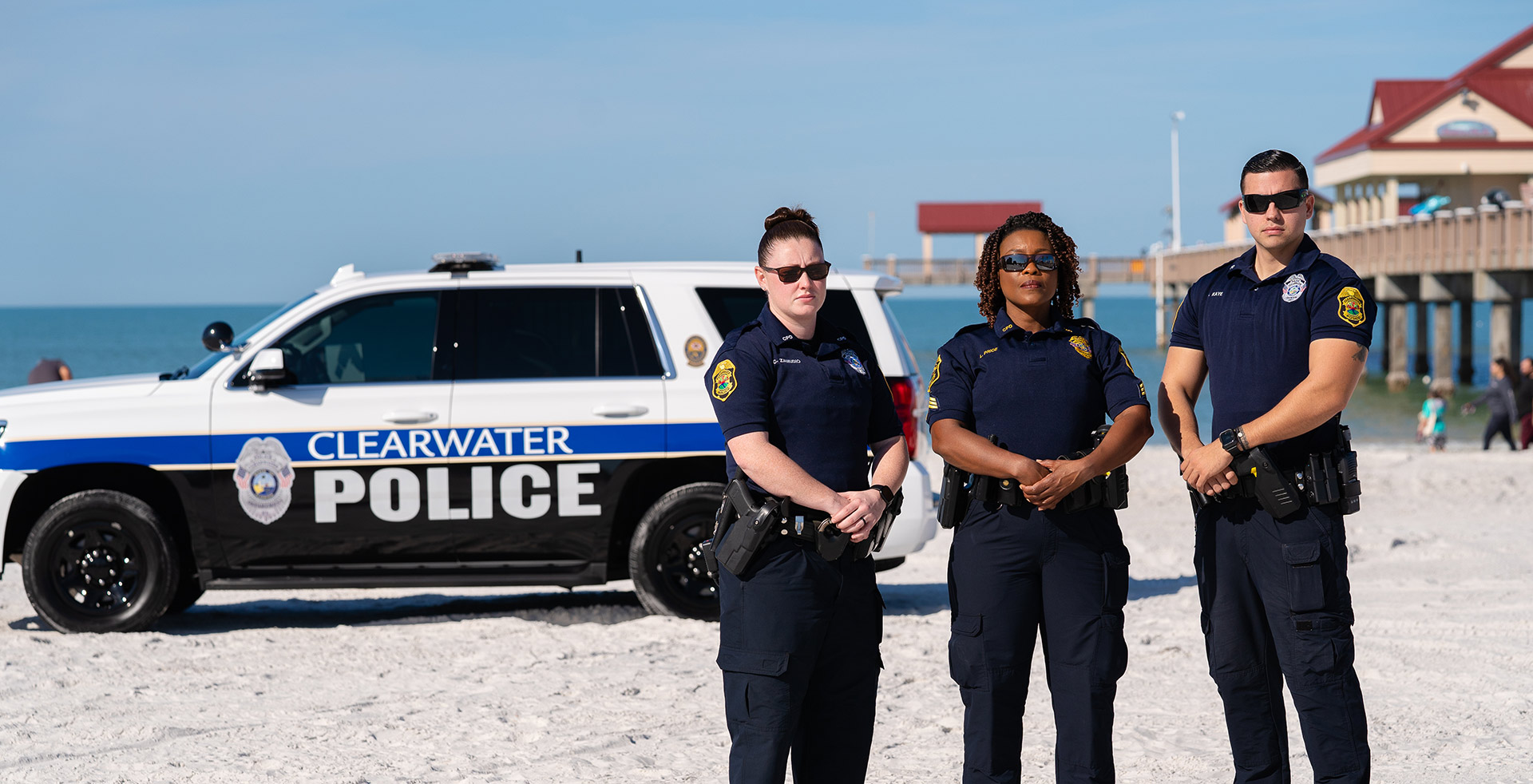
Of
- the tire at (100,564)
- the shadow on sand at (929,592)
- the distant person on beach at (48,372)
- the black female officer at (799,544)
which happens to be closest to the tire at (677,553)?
the shadow on sand at (929,592)

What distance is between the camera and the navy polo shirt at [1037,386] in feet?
12.9

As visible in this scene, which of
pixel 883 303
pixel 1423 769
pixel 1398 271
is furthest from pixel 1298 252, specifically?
pixel 1398 271

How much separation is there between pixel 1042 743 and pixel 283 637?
13.6ft

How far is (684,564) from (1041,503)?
3.88 metres

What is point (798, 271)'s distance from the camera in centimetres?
369

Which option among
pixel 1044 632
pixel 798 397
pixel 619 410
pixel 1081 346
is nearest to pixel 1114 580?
pixel 1044 632

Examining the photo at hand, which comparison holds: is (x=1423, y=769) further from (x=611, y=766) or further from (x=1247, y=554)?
(x=611, y=766)

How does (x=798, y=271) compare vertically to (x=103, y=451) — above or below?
above

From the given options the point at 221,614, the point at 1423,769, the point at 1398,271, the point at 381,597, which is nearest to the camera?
the point at 1423,769

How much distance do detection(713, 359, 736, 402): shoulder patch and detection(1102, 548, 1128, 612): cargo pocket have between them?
113 cm

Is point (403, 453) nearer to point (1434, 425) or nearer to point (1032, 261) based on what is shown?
point (1032, 261)

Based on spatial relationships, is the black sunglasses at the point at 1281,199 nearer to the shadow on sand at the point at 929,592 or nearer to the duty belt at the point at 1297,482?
the duty belt at the point at 1297,482

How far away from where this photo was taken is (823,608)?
11.9 feet

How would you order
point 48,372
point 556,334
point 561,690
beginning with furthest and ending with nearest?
point 48,372, point 556,334, point 561,690
